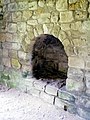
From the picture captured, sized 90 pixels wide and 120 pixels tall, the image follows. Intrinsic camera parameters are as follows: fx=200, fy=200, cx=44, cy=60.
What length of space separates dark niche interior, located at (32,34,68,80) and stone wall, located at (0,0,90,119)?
0.21m

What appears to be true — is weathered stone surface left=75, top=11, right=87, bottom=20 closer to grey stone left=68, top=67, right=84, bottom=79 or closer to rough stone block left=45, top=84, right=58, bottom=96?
grey stone left=68, top=67, right=84, bottom=79

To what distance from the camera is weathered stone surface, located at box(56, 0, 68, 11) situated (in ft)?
9.74

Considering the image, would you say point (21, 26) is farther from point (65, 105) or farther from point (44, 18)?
point (65, 105)

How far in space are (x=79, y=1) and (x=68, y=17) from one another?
0.93ft

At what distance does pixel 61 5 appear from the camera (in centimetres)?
302

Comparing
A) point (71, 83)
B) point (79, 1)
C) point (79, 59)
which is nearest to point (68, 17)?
point (79, 1)

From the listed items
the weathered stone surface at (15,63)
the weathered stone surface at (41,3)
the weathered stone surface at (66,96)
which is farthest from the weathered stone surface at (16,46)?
the weathered stone surface at (66,96)

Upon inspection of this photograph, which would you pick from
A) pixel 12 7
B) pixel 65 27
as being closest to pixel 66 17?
pixel 65 27

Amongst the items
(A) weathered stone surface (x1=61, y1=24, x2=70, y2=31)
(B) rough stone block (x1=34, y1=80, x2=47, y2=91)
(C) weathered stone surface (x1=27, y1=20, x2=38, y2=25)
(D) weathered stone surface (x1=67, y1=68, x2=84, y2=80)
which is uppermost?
(C) weathered stone surface (x1=27, y1=20, x2=38, y2=25)

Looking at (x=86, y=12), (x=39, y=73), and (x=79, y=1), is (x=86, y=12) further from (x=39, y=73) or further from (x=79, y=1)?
(x=39, y=73)

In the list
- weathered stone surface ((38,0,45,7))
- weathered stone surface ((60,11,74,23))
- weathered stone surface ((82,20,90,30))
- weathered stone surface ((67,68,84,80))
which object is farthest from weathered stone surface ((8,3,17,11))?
weathered stone surface ((67,68,84,80))

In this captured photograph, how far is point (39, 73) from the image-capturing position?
3980 mm

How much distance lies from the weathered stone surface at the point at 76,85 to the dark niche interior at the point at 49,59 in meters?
0.75

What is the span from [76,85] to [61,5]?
48.2 inches
